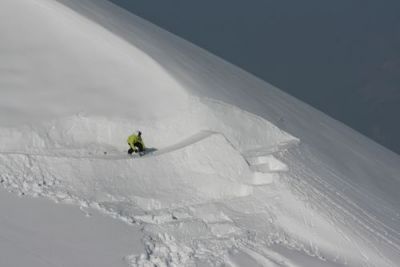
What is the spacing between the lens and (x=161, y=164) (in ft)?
40.5

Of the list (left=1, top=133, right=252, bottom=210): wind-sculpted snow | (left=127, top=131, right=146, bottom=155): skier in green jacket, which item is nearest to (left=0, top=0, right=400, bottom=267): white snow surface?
(left=1, top=133, right=252, bottom=210): wind-sculpted snow

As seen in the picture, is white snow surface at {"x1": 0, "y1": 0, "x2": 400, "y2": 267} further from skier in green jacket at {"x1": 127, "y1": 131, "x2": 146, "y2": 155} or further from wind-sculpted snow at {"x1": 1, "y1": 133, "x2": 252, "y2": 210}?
skier in green jacket at {"x1": 127, "y1": 131, "x2": 146, "y2": 155}

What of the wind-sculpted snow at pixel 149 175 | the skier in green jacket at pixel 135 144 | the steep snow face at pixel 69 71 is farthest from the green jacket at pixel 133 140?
the steep snow face at pixel 69 71

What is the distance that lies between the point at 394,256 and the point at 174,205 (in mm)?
4850

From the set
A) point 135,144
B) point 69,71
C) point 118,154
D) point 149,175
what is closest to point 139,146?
point 135,144

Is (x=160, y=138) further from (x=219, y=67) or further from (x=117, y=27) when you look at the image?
(x=219, y=67)

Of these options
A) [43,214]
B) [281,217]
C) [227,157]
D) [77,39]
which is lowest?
[43,214]

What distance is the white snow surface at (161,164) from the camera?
10.2m

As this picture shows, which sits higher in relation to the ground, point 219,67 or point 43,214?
point 219,67

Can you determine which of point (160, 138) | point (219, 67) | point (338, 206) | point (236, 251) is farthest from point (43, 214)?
point (219, 67)

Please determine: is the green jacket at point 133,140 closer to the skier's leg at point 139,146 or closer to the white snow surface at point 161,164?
the skier's leg at point 139,146

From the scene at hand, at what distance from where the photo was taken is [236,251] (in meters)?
10.1

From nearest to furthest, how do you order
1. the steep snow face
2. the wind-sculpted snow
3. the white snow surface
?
the white snow surface → the wind-sculpted snow → the steep snow face

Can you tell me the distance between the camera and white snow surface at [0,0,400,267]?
400 inches
